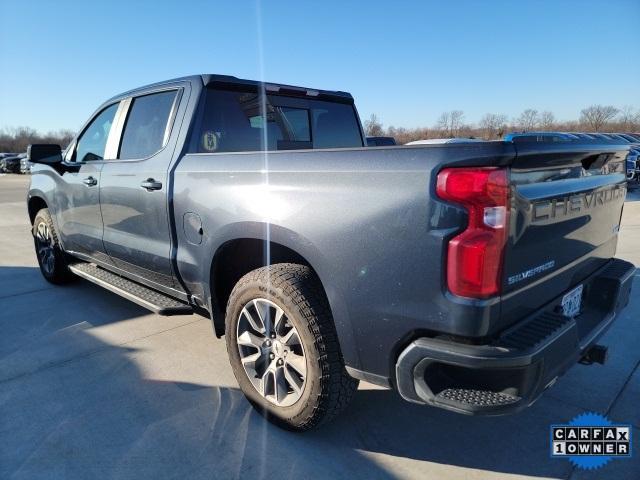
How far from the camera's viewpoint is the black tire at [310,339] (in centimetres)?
213

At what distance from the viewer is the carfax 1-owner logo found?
2246mm

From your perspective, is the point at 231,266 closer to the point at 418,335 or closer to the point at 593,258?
the point at 418,335

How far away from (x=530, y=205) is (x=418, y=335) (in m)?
0.67

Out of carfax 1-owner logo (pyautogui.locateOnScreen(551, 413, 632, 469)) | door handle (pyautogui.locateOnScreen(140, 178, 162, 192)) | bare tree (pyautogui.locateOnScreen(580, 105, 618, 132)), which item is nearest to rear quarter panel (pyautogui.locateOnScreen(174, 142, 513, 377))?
door handle (pyautogui.locateOnScreen(140, 178, 162, 192))

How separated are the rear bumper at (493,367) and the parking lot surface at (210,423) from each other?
0.59 metres

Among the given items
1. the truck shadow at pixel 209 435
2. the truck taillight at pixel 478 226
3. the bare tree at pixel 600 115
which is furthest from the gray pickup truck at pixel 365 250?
the bare tree at pixel 600 115

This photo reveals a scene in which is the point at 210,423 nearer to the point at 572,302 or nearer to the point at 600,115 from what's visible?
the point at 572,302

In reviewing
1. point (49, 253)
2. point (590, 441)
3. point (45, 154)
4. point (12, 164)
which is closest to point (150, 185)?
point (45, 154)

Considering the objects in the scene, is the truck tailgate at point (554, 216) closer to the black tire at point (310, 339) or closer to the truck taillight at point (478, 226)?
the truck taillight at point (478, 226)

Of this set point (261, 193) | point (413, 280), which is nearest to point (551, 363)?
point (413, 280)

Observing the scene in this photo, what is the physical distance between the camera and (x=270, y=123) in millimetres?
3395

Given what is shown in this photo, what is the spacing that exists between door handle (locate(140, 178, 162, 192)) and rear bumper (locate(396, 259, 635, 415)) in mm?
1959

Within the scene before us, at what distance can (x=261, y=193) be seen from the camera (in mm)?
2328

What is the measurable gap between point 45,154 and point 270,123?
238 cm
